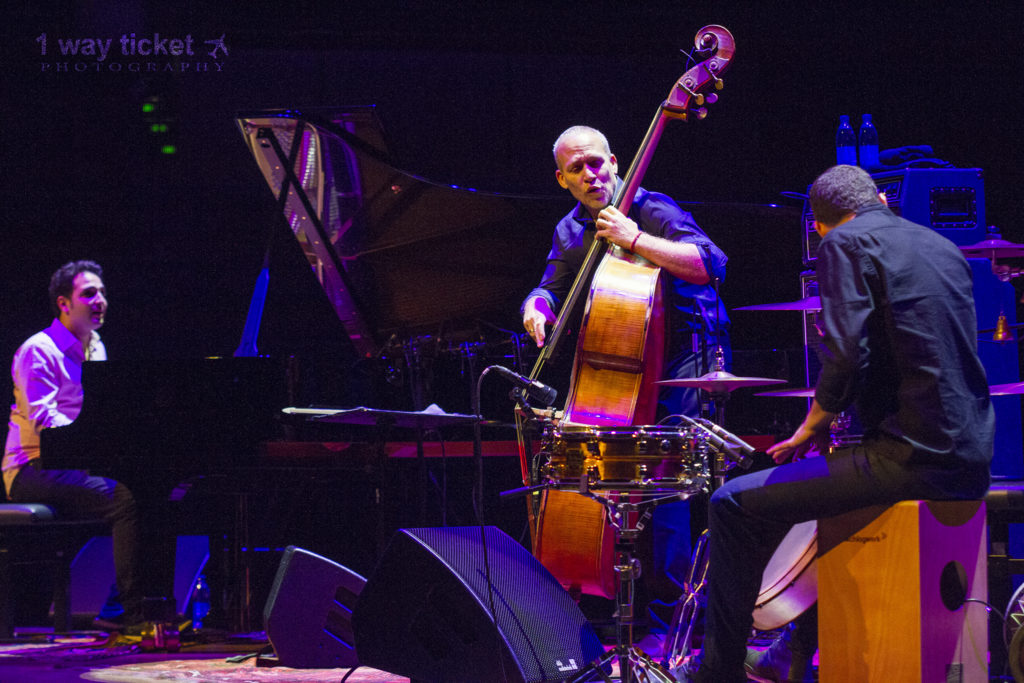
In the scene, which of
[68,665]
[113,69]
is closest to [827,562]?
[68,665]

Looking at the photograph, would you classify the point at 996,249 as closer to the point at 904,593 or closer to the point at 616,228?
the point at 616,228

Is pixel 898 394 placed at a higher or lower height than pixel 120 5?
lower

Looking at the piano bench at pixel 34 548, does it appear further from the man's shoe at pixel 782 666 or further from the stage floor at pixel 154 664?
the man's shoe at pixel 782 666

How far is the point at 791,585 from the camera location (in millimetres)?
3156

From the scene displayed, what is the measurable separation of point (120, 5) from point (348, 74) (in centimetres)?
169

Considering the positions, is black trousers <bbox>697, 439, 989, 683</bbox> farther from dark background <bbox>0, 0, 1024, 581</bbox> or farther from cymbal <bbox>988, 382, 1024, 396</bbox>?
dark background <bbox>0, 0, 1024, 581</bbox>

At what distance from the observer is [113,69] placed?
7348mm

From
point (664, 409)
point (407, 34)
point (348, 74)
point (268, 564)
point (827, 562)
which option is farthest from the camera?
point (348, 74)

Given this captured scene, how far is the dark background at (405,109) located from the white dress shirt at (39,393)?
1.55 metres

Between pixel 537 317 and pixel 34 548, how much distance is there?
3.50 m

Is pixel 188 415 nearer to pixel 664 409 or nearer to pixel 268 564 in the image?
pixel 268 564

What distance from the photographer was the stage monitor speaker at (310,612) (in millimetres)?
3775

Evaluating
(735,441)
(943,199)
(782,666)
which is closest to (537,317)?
(735,441)

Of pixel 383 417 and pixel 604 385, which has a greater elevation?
pixel 604 385
